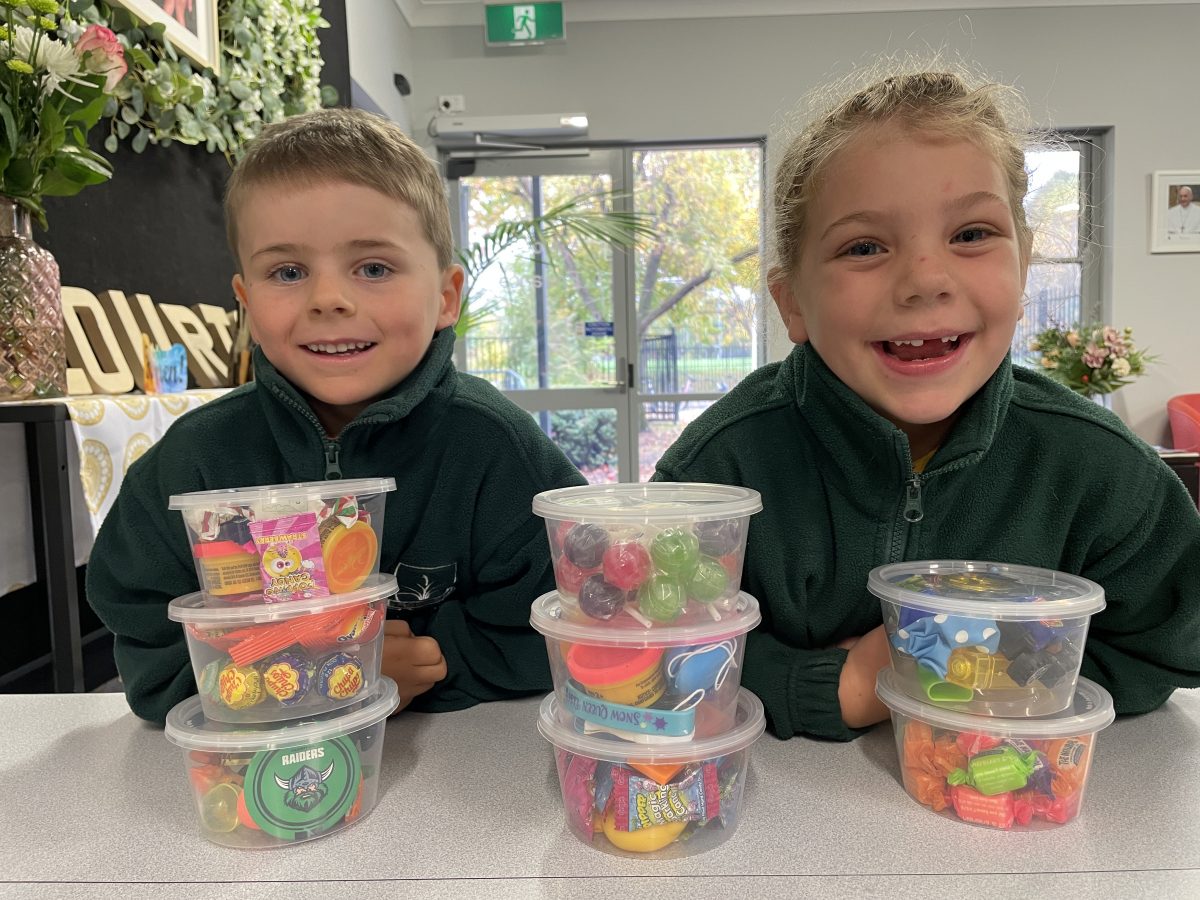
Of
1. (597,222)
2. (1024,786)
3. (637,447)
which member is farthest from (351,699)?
(637,447)

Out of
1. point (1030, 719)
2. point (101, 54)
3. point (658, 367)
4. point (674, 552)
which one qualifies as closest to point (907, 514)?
point (1030, 719)

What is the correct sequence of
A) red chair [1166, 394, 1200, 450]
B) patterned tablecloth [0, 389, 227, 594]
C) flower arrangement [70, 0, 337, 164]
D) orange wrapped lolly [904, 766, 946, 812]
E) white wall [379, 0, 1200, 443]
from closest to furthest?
orange wrapped lolly [904, 766, 946, 812] < patterned tablecloth [0, 389, 227, 594] < flower arrangement [70, 0, 337, 164] < red chair [1166, 394, 1200, 450] < white wall [379, 0, 1200, 443]

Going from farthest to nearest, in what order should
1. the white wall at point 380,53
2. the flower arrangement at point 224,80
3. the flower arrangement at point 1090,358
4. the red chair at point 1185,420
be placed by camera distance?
the red chair at point 1185,420 < the white wall at point 380,53 < the flower arrangement at point 1090,358 < the flower arrangement at point 224,80

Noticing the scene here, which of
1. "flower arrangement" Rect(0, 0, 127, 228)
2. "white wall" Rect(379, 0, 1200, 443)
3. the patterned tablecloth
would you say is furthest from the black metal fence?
"flower arrangement" Rect(0, 0, 127, 228)

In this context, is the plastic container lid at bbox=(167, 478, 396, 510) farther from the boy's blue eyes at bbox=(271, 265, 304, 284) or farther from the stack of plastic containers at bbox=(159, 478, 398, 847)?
the boy's blue eyes at bbox=(271, 265, 304, 284)

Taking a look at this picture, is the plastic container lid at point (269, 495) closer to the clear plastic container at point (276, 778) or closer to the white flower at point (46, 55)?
the clear plastic container at point (276, 778)

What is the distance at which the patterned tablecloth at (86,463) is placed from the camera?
5.59 feet

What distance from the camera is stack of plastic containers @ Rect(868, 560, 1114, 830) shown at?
705mm

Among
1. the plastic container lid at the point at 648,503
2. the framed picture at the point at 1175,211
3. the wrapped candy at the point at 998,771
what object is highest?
the framed picture at the point at 1175,211

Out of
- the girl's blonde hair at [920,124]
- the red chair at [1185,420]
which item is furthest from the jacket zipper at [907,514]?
the red chair at [1185,420]

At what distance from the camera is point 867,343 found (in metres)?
0.98

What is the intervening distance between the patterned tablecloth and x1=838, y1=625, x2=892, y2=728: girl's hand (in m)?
1.48

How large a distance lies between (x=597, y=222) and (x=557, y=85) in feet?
6.12

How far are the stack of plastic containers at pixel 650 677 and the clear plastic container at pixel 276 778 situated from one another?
7.0 inches
